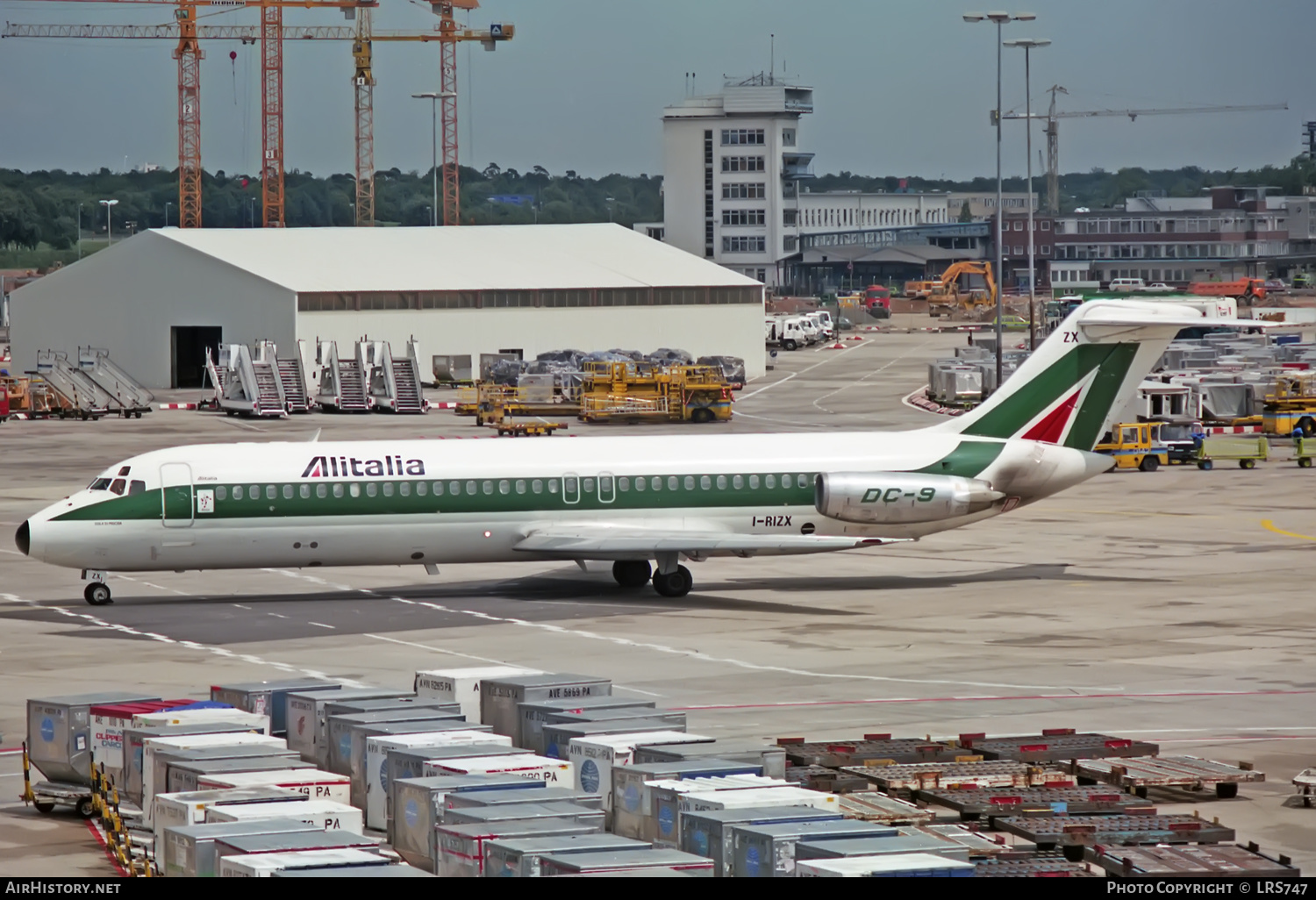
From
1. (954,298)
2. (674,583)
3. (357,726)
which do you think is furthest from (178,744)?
(954,298)

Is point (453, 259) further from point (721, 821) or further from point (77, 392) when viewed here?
point (721, 821)

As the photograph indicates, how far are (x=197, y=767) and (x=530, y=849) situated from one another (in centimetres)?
490

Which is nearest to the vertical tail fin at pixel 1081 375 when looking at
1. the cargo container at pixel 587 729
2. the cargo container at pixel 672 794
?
the cargo container at pixel 587 729

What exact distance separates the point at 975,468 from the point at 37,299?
79.0m

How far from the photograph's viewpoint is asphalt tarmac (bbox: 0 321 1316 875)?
2612cm

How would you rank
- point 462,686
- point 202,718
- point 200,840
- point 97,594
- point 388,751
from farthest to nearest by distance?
1. point 97,594
2. point 462,686
3. point 202,718
4. point 388,751
5. point 200,840

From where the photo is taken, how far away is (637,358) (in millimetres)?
100562

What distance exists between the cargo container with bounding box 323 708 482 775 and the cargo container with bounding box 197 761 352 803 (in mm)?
1378

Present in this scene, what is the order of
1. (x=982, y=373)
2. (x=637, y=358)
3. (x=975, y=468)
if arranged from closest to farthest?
(x=975, y=468)
(x=982, y=373)
(x=637, y=358)

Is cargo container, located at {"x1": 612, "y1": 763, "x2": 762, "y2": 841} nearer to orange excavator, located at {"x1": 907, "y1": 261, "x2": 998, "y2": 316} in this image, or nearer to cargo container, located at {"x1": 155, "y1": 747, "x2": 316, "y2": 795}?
cargo container, located at {"x1": 155, "y1": 747, "x2": 316, "y2": 795}

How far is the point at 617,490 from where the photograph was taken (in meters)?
38.8

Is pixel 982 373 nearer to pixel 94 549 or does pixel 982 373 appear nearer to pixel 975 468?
pixel 975 468

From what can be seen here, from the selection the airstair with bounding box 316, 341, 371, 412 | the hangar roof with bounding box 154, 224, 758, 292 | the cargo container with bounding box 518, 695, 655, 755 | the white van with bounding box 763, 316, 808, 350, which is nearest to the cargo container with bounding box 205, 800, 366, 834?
the cargo container with bounding box 518, 695, 655, 755

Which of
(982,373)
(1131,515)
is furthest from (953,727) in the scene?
(982,373)
